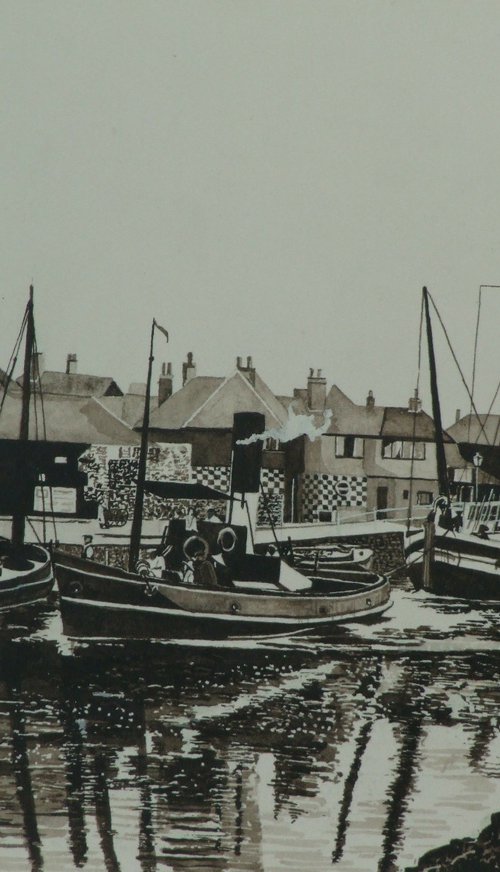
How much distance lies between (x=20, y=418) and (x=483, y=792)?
32.1 feet

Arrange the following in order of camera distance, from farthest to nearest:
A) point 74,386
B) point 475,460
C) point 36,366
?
point 475,460 → point 74,386 → point 36,366

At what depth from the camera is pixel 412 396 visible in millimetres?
14492

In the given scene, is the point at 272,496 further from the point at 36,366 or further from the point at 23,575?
the point at 36,366

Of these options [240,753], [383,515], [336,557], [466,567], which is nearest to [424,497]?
[383,515]

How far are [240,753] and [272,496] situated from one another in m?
12.1

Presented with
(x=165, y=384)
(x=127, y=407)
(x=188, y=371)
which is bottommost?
(x=127, y=407)

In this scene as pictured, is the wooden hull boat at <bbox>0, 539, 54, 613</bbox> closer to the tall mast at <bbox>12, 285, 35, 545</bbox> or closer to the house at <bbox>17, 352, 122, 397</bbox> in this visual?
the tall mast at <bbox>12, 285, 35, 545</bbox>

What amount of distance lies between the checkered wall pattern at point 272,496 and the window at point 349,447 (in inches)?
112

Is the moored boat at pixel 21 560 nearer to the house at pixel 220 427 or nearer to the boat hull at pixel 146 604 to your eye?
the boat hull at pixel 146 604

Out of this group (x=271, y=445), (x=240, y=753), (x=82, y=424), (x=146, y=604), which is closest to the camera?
(x=240, y=753)

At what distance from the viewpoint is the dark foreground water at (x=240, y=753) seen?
19.7 feet

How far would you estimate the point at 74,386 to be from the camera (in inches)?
670

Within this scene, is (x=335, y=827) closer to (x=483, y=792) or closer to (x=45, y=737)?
(x=483, y=792)

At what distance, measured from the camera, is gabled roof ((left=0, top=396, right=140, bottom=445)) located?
17.3 metres
